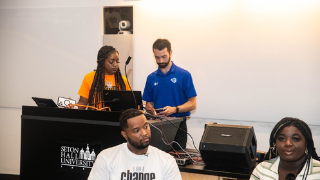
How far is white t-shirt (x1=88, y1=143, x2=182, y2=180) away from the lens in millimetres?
2811

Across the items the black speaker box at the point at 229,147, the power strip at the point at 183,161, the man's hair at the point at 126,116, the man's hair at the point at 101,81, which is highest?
the man's hair at the point at 101,81

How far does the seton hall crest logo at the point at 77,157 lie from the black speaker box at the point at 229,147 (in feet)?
2.74

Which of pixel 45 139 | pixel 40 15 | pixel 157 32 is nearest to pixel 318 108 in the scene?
pixel 157 32

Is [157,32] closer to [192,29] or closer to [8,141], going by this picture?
[192,29]

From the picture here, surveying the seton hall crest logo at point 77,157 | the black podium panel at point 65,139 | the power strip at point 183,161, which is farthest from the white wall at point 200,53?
the seton hall crest logo at point 77,157

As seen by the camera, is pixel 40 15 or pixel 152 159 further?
pixel 40 15

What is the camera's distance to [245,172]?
2932 mm


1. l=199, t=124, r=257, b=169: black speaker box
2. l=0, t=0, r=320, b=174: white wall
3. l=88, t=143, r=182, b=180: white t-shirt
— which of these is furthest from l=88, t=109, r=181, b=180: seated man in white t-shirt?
l=0, t=0, r=320, b=174: white wall

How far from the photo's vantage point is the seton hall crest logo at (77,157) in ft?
10.3

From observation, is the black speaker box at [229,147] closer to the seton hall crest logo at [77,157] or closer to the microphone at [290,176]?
the microphone at [290,176]

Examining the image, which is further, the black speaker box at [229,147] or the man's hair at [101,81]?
the man's hair at [101,81]

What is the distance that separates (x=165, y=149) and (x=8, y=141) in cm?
382

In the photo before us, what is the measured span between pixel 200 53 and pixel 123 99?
6.99 feet

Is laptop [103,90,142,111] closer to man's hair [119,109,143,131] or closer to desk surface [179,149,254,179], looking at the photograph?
man's hair [119,109,143,131]
